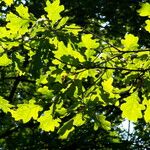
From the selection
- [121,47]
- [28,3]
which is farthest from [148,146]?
[121,47]

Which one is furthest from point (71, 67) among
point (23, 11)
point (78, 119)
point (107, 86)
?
point (23, 11)

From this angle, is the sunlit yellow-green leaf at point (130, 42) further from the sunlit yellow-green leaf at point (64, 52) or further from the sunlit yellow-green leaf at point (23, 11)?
the sunlit yellow-green leaf at point (23, 11)

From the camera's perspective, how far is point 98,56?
325 cm

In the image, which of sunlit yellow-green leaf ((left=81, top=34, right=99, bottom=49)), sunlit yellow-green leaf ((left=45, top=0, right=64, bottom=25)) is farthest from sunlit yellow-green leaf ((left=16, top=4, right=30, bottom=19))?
sunlit yellow-green leaf ((left=81, top=34, right=99, bottom=49))

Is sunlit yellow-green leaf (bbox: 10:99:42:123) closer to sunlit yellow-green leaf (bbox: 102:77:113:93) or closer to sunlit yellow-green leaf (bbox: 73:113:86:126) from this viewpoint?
sunlit yellow-green leaf (bbox: 73:113:86:126)

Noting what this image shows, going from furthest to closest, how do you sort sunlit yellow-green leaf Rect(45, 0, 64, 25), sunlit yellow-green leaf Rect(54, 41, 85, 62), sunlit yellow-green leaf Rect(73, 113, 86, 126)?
sunlit yellow-green leaf Rect(45, 0, 64, 25)
sunlit yellow-green leaf Rect(73, 113, 86, 126)
sunlit yellow-green leaf Rect(54, 41, 85, 62)

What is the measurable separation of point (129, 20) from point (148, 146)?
12.7 feet

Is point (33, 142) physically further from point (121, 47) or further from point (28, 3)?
point (121, 47)

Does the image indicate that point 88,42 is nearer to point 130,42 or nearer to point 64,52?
point 64,52

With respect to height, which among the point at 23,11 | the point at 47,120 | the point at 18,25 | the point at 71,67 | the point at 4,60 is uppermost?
the point at 23,11

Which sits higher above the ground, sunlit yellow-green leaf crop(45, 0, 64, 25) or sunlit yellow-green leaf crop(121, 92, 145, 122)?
sunlit yellow-green leaf crop(45, 0, 64, 25)

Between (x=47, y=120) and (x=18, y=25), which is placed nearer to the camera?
(x=47, y=120)

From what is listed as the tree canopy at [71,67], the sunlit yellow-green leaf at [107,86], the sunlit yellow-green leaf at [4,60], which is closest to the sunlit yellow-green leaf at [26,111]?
the tree canopy at [71,67]

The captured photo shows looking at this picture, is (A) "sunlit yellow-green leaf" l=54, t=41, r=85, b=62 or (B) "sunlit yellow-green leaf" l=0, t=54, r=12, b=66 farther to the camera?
(B) "sunlit yellow-green leaf" l=0, t=54, r=12, b=66
